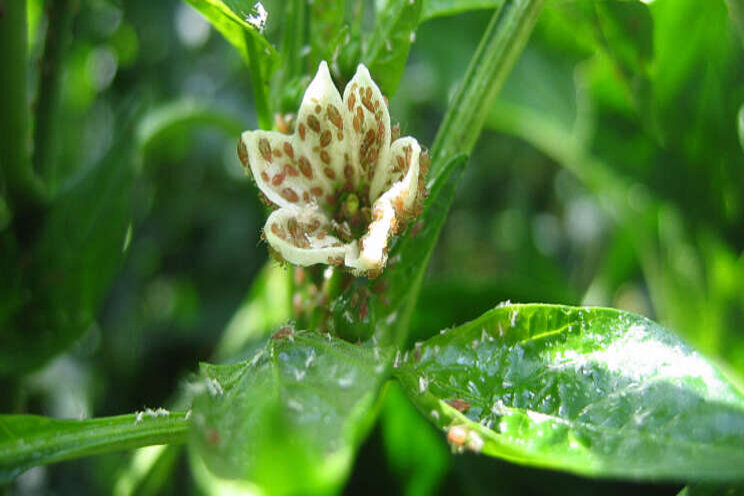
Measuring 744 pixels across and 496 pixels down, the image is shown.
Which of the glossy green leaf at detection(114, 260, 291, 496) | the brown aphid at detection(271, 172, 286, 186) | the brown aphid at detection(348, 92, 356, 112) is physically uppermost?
the brown aphid at detection(348, 92, 356, 112)

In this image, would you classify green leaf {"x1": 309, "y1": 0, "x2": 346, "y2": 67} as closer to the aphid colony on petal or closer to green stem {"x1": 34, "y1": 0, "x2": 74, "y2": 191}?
the aphid colony on petal

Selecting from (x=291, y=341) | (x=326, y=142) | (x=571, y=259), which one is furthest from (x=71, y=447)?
(x=571, y=259)

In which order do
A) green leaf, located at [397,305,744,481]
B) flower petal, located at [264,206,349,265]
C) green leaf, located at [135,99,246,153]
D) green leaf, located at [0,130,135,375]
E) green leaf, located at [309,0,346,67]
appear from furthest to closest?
green leaf, located at [135,99,246,153]
green leaf, located at [0,130,135,375]
green leaf, located at [309,0,346,67]
flower petal, located at [264,206,349,265]
green leaf, located at [397,305,744,481]

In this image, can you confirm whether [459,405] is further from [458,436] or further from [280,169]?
[280,169]

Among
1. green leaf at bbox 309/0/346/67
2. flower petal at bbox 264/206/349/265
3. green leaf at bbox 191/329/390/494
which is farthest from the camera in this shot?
green leaf at bbox 309/0/346/67

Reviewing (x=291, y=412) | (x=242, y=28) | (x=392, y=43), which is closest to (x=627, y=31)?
(x=392, y=43)

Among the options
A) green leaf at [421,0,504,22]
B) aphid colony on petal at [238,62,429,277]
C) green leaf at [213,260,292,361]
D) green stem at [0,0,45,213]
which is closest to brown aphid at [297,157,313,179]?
aphid colony on petal at [238,62,429,277]
